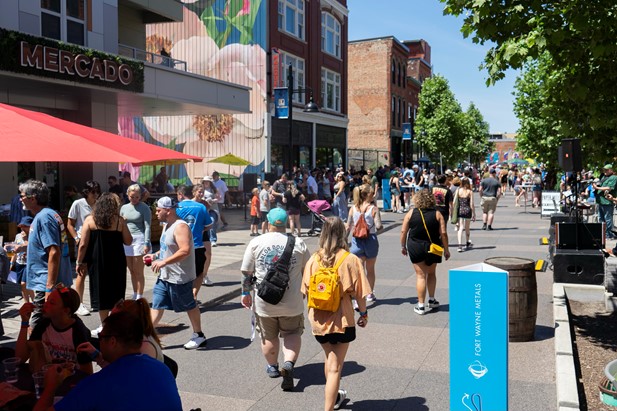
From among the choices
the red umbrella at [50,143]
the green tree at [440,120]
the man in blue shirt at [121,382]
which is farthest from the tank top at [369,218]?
the green tree at [440,120]

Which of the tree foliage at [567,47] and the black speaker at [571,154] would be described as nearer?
the tree foliage at [567,47]

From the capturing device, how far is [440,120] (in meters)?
52.3

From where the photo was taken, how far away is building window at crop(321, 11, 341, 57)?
35.3 m

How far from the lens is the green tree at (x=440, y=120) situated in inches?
2063

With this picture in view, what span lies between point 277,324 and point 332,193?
23.4 m

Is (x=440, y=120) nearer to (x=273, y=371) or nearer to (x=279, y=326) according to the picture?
(x=273, y=371)

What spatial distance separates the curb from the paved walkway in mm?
152

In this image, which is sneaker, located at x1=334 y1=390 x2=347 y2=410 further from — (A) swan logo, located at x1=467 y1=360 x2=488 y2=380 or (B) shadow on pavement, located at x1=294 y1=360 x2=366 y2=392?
(A) swan logo, located at x1=467 y1=360 x2=488 y2=380

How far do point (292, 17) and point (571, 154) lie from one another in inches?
934

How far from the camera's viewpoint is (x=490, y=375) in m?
4.73

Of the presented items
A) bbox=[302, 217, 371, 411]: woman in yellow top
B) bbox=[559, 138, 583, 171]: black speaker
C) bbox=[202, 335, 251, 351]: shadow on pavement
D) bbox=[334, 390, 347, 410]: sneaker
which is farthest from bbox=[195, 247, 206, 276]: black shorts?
bbox=[559, 138, 583, 171]: black speaker

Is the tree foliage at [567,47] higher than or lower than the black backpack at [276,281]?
higher

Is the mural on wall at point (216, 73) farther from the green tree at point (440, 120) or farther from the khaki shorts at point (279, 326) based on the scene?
the green tree at point (440, 120)

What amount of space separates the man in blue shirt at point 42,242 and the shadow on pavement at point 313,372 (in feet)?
8.96
